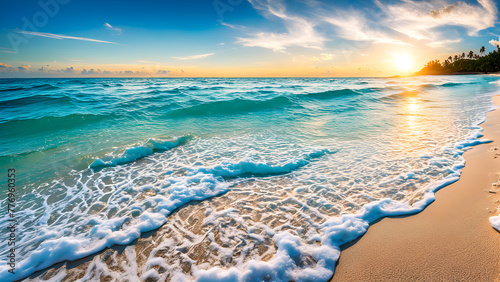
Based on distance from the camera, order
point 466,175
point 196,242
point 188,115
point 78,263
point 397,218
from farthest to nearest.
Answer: point 188,115, point 466,175, point 397,218, point 196,242, point 78,263

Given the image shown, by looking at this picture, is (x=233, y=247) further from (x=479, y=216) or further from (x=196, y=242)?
(x=479, y=216)

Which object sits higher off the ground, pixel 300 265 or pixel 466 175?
pixel 466 175

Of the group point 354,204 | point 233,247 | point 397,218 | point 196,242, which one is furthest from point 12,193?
point 397,218

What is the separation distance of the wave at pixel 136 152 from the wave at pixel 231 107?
20.1 ft

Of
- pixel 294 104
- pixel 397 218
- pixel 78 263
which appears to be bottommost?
pixel 78 263

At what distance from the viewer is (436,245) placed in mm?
2553

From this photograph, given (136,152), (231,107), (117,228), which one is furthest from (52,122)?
(117,228)

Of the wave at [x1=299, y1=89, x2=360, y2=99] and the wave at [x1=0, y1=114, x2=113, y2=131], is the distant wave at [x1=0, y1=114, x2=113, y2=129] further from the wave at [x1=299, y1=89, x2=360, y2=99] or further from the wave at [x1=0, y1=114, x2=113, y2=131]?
the wave at [x1=299, y1=89, x2=360, y2=99]

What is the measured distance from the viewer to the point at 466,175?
421cm

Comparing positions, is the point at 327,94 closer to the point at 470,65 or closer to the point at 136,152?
the point at 136,152

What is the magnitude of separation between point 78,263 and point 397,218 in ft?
15.3

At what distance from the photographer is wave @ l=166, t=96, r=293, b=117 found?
43.7 feet

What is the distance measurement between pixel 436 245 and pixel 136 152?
6.91 meters

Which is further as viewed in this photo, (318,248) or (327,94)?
(327,94)
